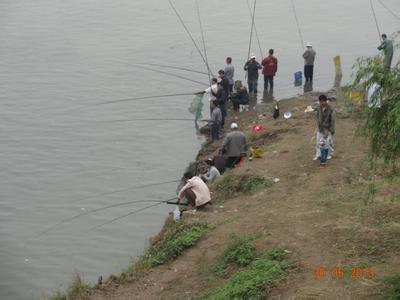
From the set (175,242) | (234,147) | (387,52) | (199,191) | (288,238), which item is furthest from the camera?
(234,147)

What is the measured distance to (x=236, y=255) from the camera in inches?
418

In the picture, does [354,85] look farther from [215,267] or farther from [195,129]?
[195,129]

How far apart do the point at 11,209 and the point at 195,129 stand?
6889 millimetres

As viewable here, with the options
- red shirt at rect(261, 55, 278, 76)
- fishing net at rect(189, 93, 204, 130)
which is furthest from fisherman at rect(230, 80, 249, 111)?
red shirt at rect(261, 55, 278, 76)

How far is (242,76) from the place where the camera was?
25.6 metres

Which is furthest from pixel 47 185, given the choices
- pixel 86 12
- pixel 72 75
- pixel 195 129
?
pixel 86 12

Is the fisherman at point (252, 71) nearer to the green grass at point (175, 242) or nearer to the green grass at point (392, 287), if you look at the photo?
the green grass at point (175, 242)

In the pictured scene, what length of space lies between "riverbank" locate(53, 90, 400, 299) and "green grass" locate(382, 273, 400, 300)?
0.24 feet

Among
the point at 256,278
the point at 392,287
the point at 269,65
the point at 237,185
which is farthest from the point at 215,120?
the point at 392,287

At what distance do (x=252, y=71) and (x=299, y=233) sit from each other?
11319mm

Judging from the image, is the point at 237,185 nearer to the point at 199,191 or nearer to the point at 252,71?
the point at 199,191

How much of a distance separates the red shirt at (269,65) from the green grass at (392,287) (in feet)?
45.1
